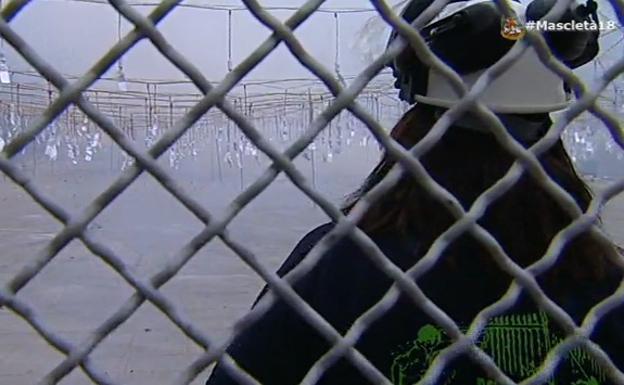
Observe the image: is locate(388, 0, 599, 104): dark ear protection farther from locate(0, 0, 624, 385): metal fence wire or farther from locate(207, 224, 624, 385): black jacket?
locate(207, 224, 624, 385): black jacket

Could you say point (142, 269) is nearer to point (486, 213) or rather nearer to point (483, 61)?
point (486, 213)

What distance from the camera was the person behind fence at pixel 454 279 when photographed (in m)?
0.95

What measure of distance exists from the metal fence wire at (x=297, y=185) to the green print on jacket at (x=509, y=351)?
0.68 feet

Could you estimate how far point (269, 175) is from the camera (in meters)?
0.65

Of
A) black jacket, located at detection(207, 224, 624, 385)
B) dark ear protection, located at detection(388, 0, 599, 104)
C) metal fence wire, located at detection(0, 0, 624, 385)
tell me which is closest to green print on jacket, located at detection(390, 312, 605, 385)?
black jacket, located at detection(207, 224, 624, 385)

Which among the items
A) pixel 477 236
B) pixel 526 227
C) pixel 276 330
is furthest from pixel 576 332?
pixel 276 330

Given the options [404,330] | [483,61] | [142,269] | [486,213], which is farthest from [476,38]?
[142,269]

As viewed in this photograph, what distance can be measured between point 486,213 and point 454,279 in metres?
0.09

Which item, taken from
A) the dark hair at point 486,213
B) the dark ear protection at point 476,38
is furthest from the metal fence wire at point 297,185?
the dark hair at point 486,213

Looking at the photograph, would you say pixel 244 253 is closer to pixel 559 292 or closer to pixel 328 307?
pixel 328 307

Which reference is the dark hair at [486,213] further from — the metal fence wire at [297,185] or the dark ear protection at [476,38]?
the metal fence wire at [297,185]

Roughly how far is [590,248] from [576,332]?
0.31 meters

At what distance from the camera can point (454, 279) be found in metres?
0.99

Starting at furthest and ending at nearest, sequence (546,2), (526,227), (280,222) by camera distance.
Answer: (280,222) → (526,227) → (546,2)
